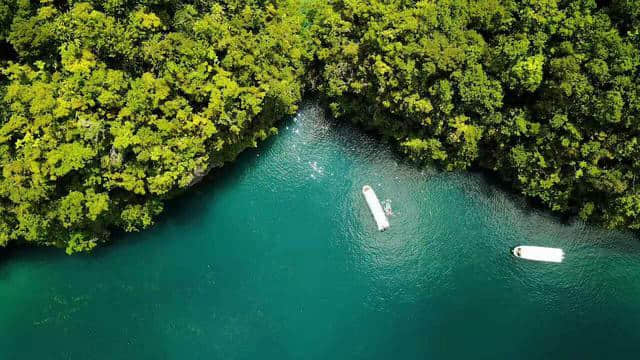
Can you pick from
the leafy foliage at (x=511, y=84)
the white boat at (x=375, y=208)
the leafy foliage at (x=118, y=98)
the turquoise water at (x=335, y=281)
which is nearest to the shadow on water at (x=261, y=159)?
the turquoise water at (x=335, y=281)

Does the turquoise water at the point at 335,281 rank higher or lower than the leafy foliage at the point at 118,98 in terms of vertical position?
lower

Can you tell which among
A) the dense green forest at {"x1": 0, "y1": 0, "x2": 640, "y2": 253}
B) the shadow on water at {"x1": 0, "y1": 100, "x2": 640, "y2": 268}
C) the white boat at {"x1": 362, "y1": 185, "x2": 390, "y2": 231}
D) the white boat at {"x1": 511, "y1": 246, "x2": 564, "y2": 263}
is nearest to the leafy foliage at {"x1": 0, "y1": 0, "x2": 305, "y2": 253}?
the dense green forest at {"x1": 0, "y1": 0, "x2": 640, "y2": 253}

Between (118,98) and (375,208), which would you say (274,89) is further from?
(375,208)

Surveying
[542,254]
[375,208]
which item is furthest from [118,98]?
[542,254]

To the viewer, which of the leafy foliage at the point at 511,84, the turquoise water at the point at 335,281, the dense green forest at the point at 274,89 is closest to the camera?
the leafy foliage at the point at 511,84

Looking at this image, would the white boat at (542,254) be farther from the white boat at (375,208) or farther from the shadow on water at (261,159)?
the white boat at (375,208)
